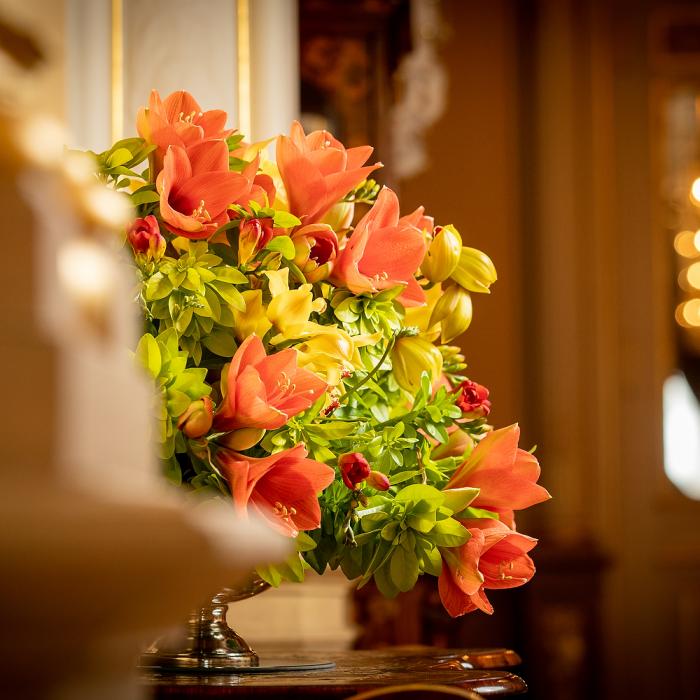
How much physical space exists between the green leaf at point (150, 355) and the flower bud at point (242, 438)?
58mm

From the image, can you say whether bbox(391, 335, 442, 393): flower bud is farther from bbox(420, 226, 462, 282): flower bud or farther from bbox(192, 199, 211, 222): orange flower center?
bbox(192, 199, 211, 222): orange flower center

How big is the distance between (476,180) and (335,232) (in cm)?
390

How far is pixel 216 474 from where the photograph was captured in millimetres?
759

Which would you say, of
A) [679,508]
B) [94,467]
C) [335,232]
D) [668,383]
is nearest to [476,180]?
[668,383]

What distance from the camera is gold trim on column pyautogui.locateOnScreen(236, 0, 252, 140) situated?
5.97ft

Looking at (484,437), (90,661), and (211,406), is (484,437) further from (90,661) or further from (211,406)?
(90,661)

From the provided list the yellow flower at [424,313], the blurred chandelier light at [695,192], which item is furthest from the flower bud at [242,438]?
the blurred chandelier light at [695,192]

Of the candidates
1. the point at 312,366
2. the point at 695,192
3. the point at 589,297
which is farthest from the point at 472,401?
the point at 695,192

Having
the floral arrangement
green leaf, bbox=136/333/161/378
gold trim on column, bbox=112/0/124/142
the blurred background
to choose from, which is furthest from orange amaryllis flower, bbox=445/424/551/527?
the blurred background

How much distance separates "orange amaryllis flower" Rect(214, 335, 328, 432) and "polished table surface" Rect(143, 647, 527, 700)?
0.15m

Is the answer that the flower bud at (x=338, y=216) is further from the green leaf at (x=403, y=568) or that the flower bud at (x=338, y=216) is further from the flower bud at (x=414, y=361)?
the green leaf at (x=403, y=568)

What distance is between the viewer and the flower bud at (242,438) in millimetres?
751

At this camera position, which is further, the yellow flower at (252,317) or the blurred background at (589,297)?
the blurred background at (589,297)

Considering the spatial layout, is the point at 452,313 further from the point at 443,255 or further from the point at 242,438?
the point at 242,438
